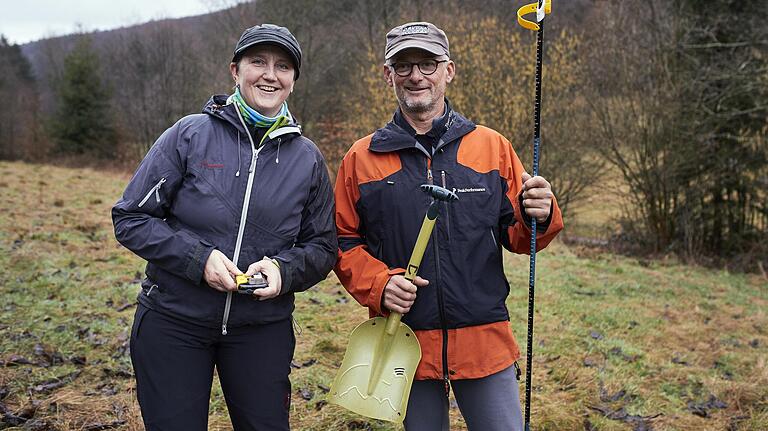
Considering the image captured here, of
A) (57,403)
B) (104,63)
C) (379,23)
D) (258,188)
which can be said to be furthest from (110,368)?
(104,63)

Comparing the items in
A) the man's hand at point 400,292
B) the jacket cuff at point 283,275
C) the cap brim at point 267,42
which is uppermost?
the cap brim at point 267,42

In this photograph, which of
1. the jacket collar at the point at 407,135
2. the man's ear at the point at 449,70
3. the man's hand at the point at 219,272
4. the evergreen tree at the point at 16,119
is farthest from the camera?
the evergreen tree at the point at 16,119

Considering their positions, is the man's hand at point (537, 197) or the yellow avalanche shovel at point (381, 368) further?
the yellow avalanche shovel at point (381, 368)

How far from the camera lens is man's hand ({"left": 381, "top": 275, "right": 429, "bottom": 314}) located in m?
2.47

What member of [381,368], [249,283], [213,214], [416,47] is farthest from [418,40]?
[381,368]

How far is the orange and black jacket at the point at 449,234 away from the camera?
2.57m

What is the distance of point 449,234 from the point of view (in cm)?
258

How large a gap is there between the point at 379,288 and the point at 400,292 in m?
0.11

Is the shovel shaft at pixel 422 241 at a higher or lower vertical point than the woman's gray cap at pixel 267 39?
lower

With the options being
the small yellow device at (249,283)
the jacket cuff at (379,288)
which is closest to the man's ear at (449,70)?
the jacket cuff at (379,288)

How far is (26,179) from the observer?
58.0ft

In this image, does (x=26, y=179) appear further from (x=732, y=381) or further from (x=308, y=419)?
(x=732, y=381)

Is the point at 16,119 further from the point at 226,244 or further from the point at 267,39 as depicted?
the point at 226,244

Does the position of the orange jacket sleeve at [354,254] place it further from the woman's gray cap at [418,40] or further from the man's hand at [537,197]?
the man's hand at [537,197]
